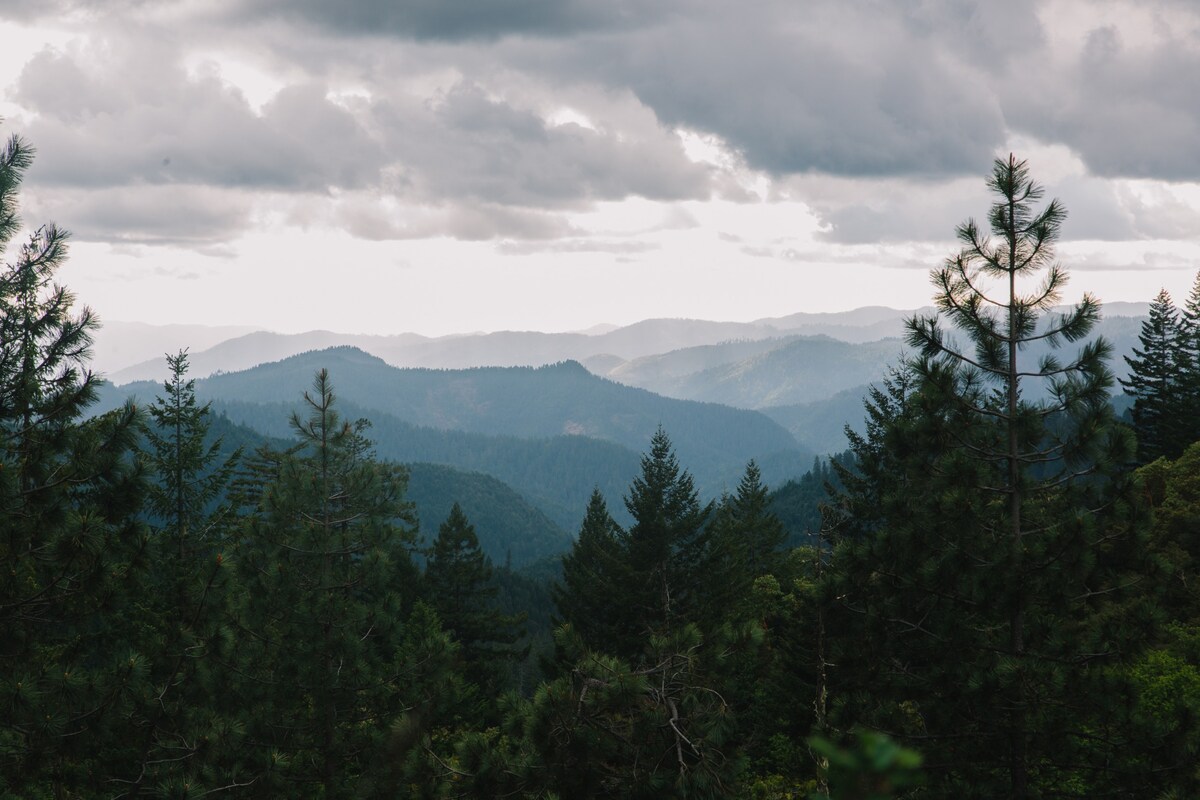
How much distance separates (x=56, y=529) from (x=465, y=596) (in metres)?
31.8

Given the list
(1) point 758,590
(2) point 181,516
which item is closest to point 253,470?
(2) point 181,516

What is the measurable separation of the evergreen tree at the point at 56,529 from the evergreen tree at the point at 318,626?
447cm

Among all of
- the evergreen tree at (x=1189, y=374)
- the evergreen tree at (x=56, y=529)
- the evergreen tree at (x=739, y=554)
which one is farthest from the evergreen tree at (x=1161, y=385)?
the evergreen tree at (x=56, y=529)

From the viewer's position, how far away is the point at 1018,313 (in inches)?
521

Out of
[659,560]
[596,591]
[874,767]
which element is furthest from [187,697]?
[659,560]

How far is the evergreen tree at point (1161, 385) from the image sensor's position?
1647 inches

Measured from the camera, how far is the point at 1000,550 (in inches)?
496

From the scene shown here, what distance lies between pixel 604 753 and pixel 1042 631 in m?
6.97

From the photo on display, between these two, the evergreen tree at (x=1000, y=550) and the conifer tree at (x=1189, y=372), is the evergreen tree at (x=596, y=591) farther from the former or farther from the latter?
the conifer tree at (x=1189, y=372)

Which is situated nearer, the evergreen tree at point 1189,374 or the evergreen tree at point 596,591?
the evergreen tree at point 596,591

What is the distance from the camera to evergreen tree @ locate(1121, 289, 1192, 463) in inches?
1647

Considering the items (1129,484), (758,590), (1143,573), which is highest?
(1129,484)

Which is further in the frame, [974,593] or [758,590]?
[758,590]

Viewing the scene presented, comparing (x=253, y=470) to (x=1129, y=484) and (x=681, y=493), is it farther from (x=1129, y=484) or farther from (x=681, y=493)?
(x=1129, y=484)
